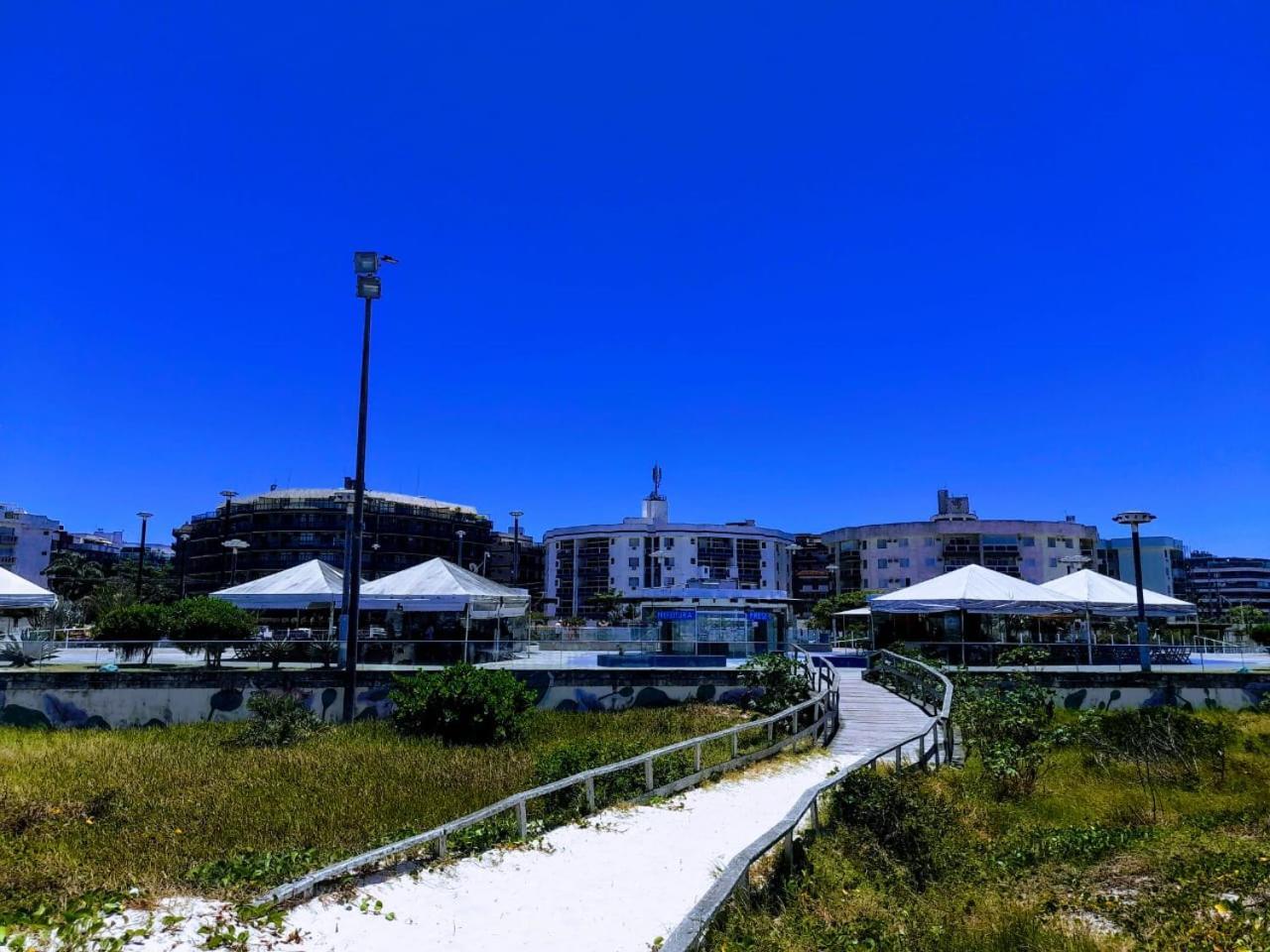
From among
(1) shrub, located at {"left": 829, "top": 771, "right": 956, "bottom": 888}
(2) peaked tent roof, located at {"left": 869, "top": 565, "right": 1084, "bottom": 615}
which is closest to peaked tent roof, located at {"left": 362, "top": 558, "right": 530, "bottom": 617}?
(2) peaked tent roof, located at {"left": 869, "top": 565, "right": 1084, "bottom": 615}

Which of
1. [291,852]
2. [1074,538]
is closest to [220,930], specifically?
[291,852]

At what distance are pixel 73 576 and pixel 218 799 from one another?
106 m

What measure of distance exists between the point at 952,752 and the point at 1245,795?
4.60m

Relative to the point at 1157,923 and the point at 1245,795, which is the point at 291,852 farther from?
the point at 1245,795

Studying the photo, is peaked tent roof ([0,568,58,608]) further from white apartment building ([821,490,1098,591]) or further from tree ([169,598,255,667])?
white apartment building ([821,490,1098,591])

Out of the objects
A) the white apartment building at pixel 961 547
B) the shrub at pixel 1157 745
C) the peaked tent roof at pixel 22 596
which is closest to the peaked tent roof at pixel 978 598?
the shrub at pixel 1157 745

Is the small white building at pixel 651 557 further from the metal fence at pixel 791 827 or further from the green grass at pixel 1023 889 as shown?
the green grass at pixel 1023 889

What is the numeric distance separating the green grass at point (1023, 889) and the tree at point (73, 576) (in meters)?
91.6

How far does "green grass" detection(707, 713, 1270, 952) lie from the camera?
6.15 m

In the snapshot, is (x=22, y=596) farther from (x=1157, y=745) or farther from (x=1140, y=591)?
(x=1140, y=591)

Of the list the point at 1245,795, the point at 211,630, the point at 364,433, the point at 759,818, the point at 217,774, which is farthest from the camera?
the point at 211,630

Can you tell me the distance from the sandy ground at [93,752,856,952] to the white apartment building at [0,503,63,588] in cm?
13814

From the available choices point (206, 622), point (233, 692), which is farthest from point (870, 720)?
point (206, 622)

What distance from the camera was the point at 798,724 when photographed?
18172mm
